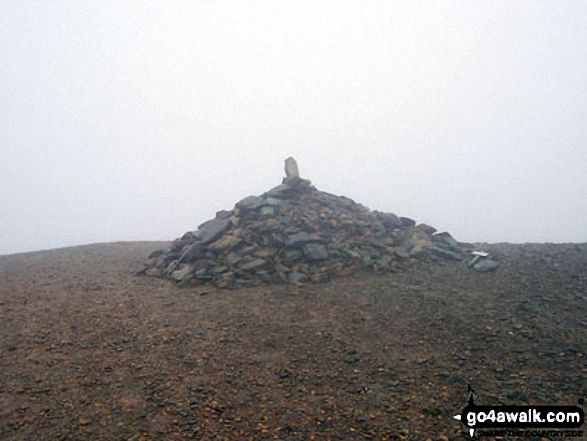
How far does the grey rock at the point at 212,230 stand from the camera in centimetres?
1261

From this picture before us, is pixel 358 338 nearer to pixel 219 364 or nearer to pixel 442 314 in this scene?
pixel 442 314

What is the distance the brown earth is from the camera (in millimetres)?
4988

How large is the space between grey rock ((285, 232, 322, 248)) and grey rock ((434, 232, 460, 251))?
520 cm

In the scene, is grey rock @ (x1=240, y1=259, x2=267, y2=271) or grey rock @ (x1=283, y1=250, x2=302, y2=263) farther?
grey rock @ (x1=283, y1=250, x2=302, y2=263)

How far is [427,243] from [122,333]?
10.5 m

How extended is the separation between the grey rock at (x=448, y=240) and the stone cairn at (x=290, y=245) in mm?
34

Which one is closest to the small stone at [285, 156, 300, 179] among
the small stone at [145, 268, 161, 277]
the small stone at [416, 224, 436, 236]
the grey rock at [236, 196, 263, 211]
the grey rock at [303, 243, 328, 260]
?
the grey rock at [236, 196, 263, 211]

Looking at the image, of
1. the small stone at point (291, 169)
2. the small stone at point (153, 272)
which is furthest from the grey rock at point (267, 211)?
the small stone at point (153, 272)

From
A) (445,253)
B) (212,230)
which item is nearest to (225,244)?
(212,230)

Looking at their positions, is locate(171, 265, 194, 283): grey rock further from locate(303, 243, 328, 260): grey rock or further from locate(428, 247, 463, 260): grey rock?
locate(428, 247, 463, 260): grey rock

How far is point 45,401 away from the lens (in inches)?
214

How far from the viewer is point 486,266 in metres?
11.3

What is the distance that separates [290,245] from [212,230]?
2988 millimetres

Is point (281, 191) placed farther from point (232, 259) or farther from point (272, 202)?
point (232, 259)
